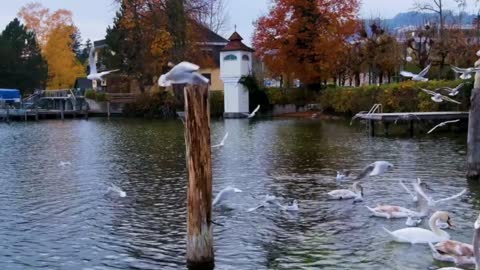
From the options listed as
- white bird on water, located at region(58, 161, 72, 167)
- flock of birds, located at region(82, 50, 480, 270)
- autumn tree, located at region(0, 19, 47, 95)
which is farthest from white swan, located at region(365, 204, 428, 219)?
autumn tree, located at region(0, 19, 47, 95)

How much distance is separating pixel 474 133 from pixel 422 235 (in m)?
5.81

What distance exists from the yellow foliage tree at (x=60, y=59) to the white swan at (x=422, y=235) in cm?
6992

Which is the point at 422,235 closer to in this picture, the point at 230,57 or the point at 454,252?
the point at 454,252

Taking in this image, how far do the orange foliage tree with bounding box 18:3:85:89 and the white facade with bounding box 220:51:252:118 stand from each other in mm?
30483

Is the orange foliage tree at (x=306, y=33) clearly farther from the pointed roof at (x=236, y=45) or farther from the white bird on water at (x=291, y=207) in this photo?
the white bird on water at (x=291, y=207)

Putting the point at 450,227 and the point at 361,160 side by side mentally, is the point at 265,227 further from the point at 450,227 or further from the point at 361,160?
the point at 361,160

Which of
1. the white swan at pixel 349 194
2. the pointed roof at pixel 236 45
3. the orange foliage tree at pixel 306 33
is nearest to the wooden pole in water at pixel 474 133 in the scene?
the white swan at pixel 349 194

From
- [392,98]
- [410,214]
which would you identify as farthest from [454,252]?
[392,98]

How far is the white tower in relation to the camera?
52219mm

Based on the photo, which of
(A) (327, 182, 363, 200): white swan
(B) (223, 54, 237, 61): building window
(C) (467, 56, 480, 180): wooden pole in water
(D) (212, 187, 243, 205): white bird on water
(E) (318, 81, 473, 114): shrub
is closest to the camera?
(D) (212, 187, 243, 205): white bird on water

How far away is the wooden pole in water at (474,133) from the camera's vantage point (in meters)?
14.7

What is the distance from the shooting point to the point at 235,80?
172 feet

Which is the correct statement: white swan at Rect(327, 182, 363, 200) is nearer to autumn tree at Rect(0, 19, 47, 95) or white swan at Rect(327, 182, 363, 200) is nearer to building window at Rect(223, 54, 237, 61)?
building window at Rect(223, 54, 237, 61)

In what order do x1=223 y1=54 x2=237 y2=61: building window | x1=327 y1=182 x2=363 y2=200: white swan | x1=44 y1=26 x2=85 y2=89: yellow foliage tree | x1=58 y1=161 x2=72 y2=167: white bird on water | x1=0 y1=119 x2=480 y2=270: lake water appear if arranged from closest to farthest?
x1=0 y1=119 x2=480 y2=270: lake water < x1=327 y1=182 x2=363 y2=200: white swan < x1=58 y1=161 x2=72 y2=167: white bird on water < x1=223 y1=54 x2=237 y2=61: building window < x1=44 y1=26 x2=85 y2=89: yellow foliage tree
